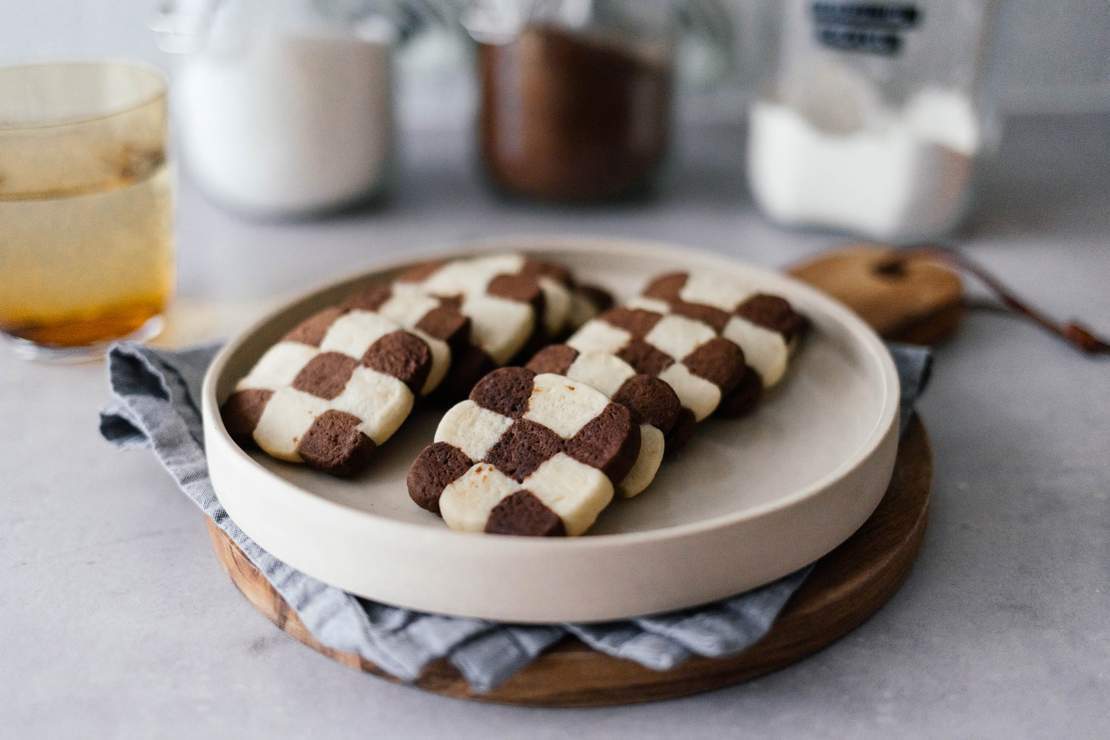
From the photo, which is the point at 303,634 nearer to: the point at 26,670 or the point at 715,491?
the point at 26,670

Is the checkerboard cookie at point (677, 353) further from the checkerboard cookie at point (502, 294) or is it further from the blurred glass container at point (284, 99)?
the blurred glass container at point (284, 99)

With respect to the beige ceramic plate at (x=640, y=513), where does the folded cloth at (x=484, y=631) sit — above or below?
below

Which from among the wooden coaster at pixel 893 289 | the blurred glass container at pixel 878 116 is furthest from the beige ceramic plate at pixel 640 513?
the blurred glass container at pixel 878 116

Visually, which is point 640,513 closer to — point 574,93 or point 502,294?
point 502,294

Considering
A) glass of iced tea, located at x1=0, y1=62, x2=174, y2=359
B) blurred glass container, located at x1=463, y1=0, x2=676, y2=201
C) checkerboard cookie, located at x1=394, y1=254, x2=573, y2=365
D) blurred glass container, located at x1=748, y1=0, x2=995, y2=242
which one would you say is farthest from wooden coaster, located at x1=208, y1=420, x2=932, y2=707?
blurred glass container, located at x1=463, y1=0, x2=676, y2=201

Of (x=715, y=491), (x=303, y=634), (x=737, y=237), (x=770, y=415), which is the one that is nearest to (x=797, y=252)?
(x=737, y=237)

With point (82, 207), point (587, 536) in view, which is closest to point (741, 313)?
point (587, 536)

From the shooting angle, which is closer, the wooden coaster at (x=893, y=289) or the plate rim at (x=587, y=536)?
the plate rim at (x=587, y=536)
